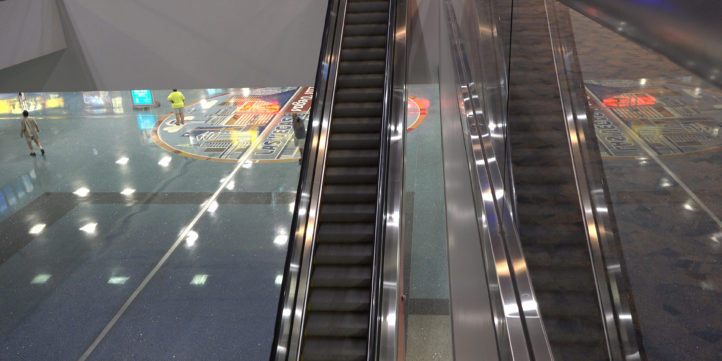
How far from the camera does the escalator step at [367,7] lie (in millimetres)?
10641

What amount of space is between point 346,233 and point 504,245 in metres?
4.43

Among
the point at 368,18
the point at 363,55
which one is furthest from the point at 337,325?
the point at 368,18

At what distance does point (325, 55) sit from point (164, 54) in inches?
157

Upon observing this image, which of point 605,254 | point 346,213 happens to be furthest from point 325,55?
point 605,254

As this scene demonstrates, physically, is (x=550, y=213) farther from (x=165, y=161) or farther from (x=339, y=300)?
(x=165, y=161)

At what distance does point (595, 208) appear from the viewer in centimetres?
193

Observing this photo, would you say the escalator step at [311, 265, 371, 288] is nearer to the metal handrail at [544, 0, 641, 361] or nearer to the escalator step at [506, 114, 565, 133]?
the escalator step at [506, 114, 565, 133]

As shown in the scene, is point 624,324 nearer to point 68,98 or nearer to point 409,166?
point 409,166

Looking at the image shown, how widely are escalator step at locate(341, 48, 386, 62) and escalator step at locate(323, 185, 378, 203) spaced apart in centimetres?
287

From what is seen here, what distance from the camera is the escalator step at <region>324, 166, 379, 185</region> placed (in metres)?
8.29

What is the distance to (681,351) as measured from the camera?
1130 mm

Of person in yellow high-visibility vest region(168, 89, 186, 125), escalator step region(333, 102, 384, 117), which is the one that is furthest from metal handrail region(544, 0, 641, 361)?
person in yellow high-visibility vest region(168, 89, 186, 125)

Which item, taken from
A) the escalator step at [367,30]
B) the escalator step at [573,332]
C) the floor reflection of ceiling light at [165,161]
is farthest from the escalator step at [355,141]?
the floor reflection of ceiling light at [165,161]

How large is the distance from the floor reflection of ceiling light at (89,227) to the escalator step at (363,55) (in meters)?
7.22
